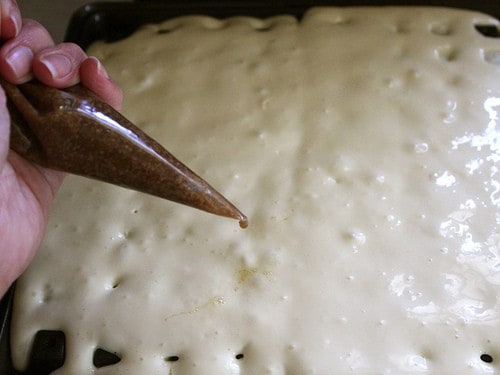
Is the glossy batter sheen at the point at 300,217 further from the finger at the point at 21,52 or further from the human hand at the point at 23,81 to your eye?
the finger at the point at 21,52

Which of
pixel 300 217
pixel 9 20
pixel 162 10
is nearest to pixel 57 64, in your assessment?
pixel 9 20

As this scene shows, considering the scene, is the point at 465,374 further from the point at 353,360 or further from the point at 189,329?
the point at 189,329

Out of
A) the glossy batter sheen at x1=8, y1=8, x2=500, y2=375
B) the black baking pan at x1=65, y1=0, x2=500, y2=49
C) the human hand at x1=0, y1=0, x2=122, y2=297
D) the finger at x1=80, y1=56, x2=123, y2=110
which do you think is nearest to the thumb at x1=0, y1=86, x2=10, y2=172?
the human hand at x1=0, y1=0, x2=122, y2=297

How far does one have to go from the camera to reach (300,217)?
3.53ft

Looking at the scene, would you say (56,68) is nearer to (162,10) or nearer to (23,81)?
(23,81)

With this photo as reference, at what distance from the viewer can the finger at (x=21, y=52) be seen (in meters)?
0.83

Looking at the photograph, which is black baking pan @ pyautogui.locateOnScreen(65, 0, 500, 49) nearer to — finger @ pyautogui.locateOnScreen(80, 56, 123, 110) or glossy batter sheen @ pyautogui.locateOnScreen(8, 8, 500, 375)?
glossy batter sheen @ pyautogui.locateOnScreen(8, 8, 500, 375)

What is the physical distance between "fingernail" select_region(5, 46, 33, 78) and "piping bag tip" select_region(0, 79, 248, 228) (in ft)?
0.06

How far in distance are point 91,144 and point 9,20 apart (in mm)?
227

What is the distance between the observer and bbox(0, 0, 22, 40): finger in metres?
0.88

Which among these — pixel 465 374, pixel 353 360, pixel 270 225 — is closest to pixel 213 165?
pixel 270 225

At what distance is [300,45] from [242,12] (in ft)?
0.57

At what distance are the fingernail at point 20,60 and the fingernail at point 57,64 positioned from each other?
0.07ft

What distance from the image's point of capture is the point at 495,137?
46.2 inches
